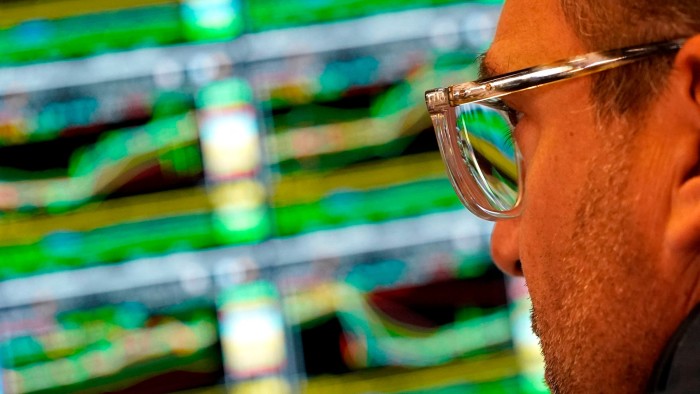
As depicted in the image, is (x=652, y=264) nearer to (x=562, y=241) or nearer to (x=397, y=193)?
(x=562, y=241)

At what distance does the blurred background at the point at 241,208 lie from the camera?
1977 millimetres

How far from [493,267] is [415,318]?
189 mm

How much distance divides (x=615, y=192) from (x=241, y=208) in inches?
55.8

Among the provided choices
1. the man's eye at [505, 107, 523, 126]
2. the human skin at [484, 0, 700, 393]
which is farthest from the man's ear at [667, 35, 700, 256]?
the man's eye at [505, 107, 523, 126]

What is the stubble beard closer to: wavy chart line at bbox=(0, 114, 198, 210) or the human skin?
the human skin

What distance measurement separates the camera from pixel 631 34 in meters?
0.66

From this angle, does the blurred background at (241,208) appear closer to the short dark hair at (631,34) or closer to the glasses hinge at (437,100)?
the glasses hinge at (437,100)

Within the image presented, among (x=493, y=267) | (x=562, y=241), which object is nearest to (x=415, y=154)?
(x=493, y=267)

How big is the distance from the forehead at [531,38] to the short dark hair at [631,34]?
2cm

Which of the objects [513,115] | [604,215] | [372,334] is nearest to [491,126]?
[513,115]

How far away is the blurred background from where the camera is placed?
198 cm

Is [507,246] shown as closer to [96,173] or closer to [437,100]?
[437,100]

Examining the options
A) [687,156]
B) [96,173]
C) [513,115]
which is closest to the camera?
[687,156]

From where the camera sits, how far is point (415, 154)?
6.78ft
